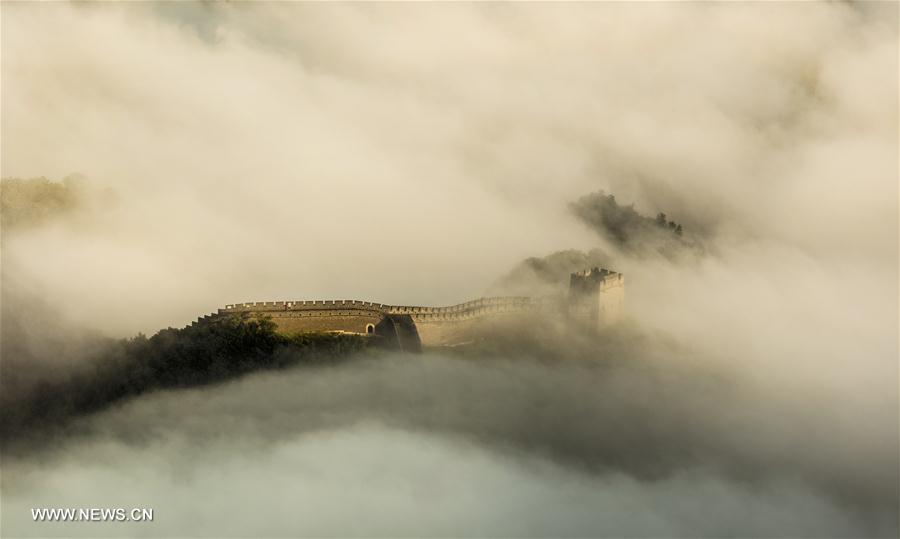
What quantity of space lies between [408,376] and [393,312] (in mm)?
3304

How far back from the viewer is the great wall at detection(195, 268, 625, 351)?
73.3 metres

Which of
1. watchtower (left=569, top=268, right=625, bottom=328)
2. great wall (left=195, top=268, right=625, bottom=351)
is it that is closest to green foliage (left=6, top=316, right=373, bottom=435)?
great wall (left=195, top=268, right=625, bottom=351)

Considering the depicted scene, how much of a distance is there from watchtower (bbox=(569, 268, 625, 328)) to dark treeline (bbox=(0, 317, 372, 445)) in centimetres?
1095

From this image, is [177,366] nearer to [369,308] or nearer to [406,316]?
[369,308]

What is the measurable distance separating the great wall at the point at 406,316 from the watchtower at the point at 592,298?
0.05 metres

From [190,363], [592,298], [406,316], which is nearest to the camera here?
[190,363]

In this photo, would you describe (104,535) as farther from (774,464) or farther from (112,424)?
(774,464)

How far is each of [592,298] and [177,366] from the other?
21192 mm

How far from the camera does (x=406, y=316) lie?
73.2 metres

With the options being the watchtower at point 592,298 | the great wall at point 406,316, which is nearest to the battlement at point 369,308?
the great wall at point 406,316

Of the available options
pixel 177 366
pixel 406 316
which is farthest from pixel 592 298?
pixel 177 366

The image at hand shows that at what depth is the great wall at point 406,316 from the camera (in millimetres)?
73312

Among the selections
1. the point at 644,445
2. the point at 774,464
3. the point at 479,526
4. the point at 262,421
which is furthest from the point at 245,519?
the point at 774,464

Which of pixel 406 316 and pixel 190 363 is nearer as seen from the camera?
pixel 190 363
